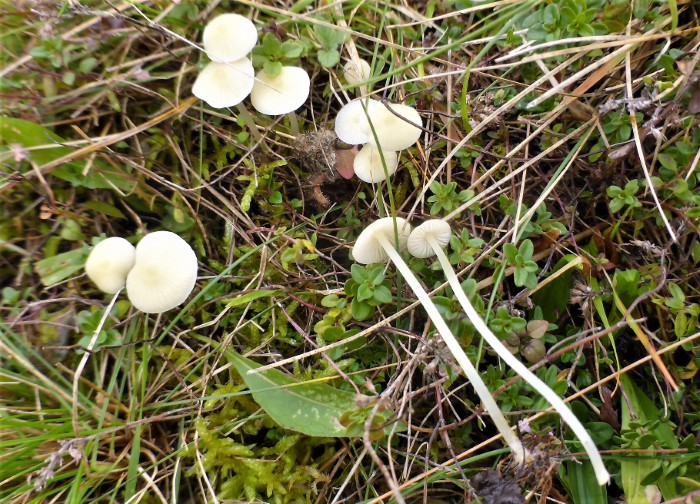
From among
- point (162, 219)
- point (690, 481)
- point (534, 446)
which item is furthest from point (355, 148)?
point (690, 481)

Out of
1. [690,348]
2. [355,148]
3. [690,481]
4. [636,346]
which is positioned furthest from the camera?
[355,148]

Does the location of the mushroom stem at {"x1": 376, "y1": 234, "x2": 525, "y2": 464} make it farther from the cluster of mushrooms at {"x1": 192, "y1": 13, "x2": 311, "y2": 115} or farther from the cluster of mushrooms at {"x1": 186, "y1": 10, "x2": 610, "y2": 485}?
the cluster of mushrooms at {"x1": 192, "y1": 13, "x2": 311, "y2": 115}

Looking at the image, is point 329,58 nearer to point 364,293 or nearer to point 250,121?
point 250,121

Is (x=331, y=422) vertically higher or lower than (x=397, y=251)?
lower

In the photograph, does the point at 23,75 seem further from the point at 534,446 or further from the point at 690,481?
the point at 690,481

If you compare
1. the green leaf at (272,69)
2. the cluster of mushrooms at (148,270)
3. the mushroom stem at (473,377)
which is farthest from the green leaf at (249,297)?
the green leaf at (272,69)

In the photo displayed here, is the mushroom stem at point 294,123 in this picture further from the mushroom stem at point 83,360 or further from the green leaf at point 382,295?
the mushroom stem at point 83,360
